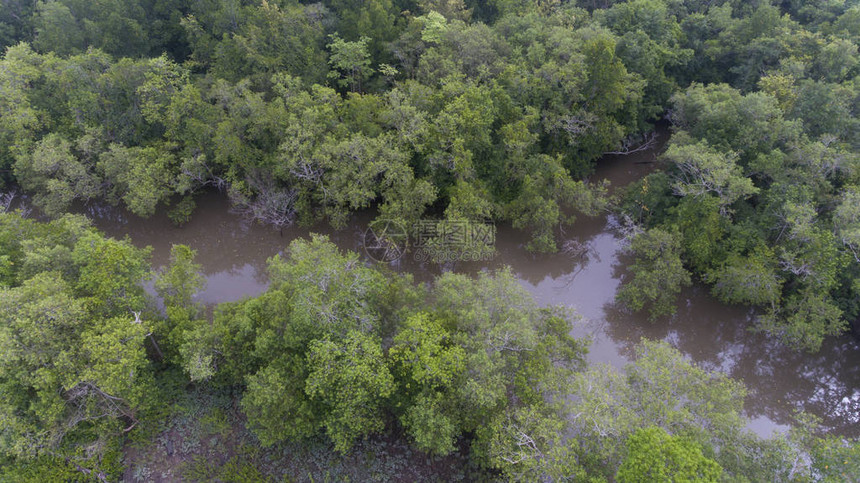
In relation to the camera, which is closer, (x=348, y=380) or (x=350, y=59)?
(x=348, y=380)

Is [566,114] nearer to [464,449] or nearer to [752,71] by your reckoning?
[752,71]

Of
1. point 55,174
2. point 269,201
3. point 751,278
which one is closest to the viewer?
point 751,278

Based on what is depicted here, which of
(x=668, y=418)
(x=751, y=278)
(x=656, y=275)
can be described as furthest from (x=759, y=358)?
(x=668, y=418)

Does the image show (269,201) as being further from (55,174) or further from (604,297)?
(604,297)

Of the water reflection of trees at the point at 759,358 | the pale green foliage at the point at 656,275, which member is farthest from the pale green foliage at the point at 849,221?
the pale green foliage at the point at 656,275

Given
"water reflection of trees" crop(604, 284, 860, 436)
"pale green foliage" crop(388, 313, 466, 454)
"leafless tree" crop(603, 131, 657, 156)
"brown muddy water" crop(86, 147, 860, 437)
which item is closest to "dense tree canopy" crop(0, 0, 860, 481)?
"pale green foliage" crop(388, 313, 466, 454)

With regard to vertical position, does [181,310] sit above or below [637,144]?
above
